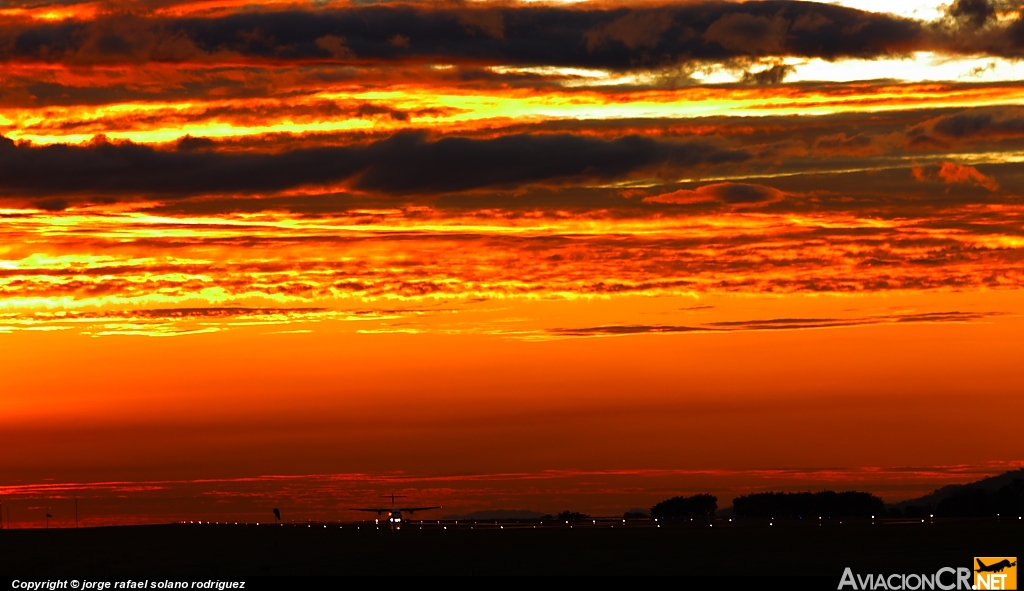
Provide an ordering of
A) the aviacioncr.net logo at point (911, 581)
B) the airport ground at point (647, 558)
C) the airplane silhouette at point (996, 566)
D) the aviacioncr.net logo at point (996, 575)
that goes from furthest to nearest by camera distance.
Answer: the airport ground at point (647, 558)
the airplane silhouette at point (996, 566)
the aviacioncr.net logo at point (911, 581)
the aviacioncr.net logo at point (996, 575)

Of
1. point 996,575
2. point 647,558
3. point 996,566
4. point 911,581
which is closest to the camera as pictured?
point 996,575

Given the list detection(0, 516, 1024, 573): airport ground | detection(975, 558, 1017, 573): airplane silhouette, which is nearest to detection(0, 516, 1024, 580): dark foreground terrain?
detection(0, 516, 1024, 573): airport ground

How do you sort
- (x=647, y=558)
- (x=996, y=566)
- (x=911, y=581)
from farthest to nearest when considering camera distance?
(x=647, y=558) < (x=996, y=566) < (x=911, y=581)

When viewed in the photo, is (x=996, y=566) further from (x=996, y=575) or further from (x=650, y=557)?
(x=650, y=557)

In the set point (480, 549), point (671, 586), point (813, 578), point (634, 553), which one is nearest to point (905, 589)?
point (813, 578)

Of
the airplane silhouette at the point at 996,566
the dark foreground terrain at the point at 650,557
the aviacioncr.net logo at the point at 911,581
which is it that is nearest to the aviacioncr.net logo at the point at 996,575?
the airplane silhouette at the point at 996,566

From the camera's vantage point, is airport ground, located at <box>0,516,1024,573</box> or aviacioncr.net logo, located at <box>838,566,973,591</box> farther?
airport ground, located at <box>0,516,1024,573</box>

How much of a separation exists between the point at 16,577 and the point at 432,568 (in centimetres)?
6232

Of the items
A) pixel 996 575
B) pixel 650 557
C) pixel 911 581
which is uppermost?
pixel 996 575

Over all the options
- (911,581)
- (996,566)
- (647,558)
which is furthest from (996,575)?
(647,558)

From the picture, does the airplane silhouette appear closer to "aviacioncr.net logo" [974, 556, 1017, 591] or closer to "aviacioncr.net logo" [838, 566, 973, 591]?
"aviacioncr.net logo" [974, 556, 1017, 591]

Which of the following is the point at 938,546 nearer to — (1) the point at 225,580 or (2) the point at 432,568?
(2) the point at 432,568

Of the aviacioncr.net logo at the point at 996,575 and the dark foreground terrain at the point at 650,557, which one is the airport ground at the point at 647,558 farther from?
the aviacioncr.net logo at the point at 996,575

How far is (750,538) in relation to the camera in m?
196
